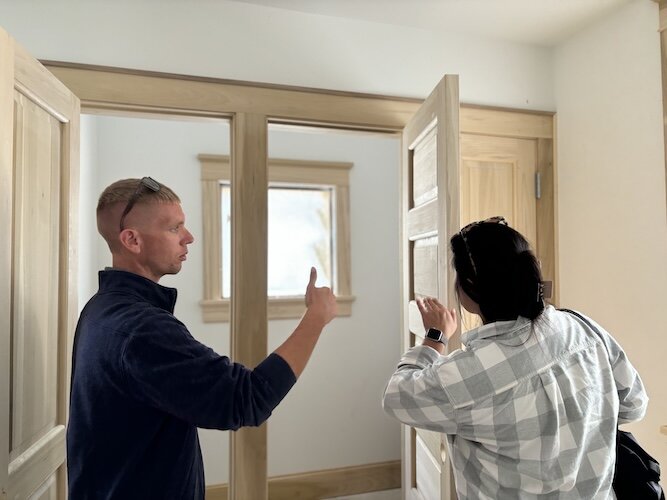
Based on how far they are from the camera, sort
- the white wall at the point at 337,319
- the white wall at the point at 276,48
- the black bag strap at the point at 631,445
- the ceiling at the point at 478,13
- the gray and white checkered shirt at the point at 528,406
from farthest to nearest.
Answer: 1. the white wall at the point at 337,319
2. the ceiling at the point at 478,13
3. the white wall at the point at 276,48
4. the black bag strap at the point at 631,445
5. the gray and white checkered shirt at the point at 528,406

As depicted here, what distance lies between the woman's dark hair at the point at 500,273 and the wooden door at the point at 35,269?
1.06 metres

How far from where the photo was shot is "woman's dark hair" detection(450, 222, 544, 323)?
0.92 metres

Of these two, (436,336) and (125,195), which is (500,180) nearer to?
(436,336)

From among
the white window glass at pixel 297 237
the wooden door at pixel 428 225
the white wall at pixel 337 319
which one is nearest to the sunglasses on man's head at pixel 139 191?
the wooden door at pixel 428 225

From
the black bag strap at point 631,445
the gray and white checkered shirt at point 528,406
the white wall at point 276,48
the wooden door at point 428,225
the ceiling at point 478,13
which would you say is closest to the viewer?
the gray and white checkered shirt at point 528,406

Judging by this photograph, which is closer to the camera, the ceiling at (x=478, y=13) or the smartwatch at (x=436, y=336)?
the smartwatch at (x=436, y=336)

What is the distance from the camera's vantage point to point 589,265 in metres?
1.95

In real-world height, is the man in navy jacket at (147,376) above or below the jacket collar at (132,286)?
below

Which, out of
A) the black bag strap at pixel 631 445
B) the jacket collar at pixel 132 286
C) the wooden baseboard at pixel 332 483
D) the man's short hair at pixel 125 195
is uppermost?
the man's short hair at pixel 125 195

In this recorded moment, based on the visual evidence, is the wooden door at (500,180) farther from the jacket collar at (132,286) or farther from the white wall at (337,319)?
the jacket collar at (132,286)

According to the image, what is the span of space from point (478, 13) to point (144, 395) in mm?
1839

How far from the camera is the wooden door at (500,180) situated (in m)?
2.04

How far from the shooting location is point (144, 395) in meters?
0.91

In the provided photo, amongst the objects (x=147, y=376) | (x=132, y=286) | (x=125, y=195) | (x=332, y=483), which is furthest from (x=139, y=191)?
(x=332, y=483)
